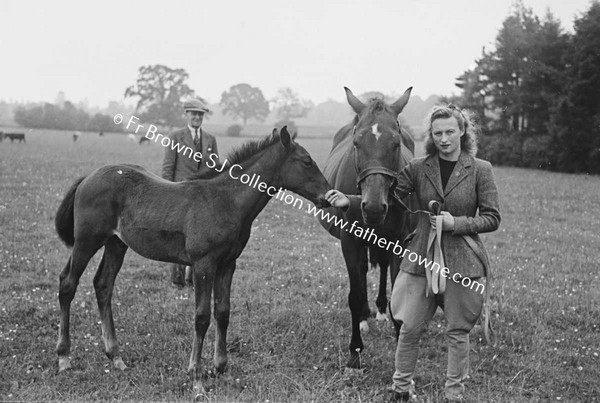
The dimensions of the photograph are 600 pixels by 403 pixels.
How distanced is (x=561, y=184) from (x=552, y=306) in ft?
51.4

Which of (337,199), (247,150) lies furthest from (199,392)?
(247,150)

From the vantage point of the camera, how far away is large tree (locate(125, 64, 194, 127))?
5631 cm

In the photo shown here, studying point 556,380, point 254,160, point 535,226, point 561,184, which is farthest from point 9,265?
point 561,184

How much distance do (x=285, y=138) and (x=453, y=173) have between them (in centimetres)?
145

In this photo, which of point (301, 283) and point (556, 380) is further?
point (301, 283)

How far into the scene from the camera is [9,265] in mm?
7473

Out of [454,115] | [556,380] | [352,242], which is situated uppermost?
[454,115]

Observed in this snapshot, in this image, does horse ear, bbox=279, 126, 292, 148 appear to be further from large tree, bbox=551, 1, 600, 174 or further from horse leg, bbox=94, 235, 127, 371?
large tree, bbox=551, 1, 600, 174

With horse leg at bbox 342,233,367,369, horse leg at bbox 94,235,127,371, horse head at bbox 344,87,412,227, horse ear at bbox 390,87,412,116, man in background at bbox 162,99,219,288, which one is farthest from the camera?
man in background at bbox 162,99,219,288

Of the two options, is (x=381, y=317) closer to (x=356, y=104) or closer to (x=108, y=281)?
(x=356, y=104)

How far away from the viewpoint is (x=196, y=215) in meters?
4.33

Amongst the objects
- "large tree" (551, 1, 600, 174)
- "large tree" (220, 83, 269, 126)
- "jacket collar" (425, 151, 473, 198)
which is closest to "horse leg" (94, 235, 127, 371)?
"jacket collar" (425, 151, 473, 198)

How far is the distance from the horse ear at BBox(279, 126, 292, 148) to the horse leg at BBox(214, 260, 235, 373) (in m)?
1.22

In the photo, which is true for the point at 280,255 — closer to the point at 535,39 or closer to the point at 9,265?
the point at 9,265
